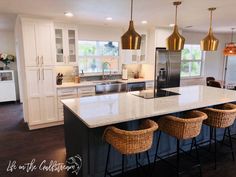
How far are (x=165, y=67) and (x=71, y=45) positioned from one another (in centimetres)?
269

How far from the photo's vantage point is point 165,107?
2389 mm

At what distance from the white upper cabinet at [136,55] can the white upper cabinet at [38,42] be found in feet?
6.76

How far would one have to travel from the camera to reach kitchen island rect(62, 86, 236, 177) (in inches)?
82.4

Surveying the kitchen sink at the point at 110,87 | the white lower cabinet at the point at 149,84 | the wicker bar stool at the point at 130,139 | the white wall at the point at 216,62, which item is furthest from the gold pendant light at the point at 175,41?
the white wall at the point at 216,62

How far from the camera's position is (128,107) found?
240cm

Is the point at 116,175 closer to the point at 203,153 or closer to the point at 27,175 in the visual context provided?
the point at 27,175

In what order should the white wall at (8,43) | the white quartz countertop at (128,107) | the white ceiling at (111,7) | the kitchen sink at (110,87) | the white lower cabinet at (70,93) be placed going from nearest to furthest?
the white quartz countertop at (128,107) → the white ceiling at (111,7) → the white lower cabinet at (70,93) → the kitchen sink at (110,87) → the white wall at (8,43)

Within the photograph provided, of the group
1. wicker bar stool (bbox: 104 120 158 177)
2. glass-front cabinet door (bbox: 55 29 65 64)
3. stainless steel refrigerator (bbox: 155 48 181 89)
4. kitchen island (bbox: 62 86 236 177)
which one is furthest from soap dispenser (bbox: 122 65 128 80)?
wicker bar stool (bbox: 104 120 158 177)

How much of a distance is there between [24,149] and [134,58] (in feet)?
11.9

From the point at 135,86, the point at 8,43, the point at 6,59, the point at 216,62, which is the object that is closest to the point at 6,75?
the point at 6,59

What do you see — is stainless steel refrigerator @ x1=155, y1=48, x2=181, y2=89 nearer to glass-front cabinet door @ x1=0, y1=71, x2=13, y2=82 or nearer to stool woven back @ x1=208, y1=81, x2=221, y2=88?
stool woven back @ x1=208, y1=81, x2=221, y2=88

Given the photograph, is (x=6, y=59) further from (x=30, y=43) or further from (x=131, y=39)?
(x=131, y=39)

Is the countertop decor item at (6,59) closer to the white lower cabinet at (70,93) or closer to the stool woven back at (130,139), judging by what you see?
the white lower cabinet at (70,93)

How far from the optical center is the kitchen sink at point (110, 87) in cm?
464
